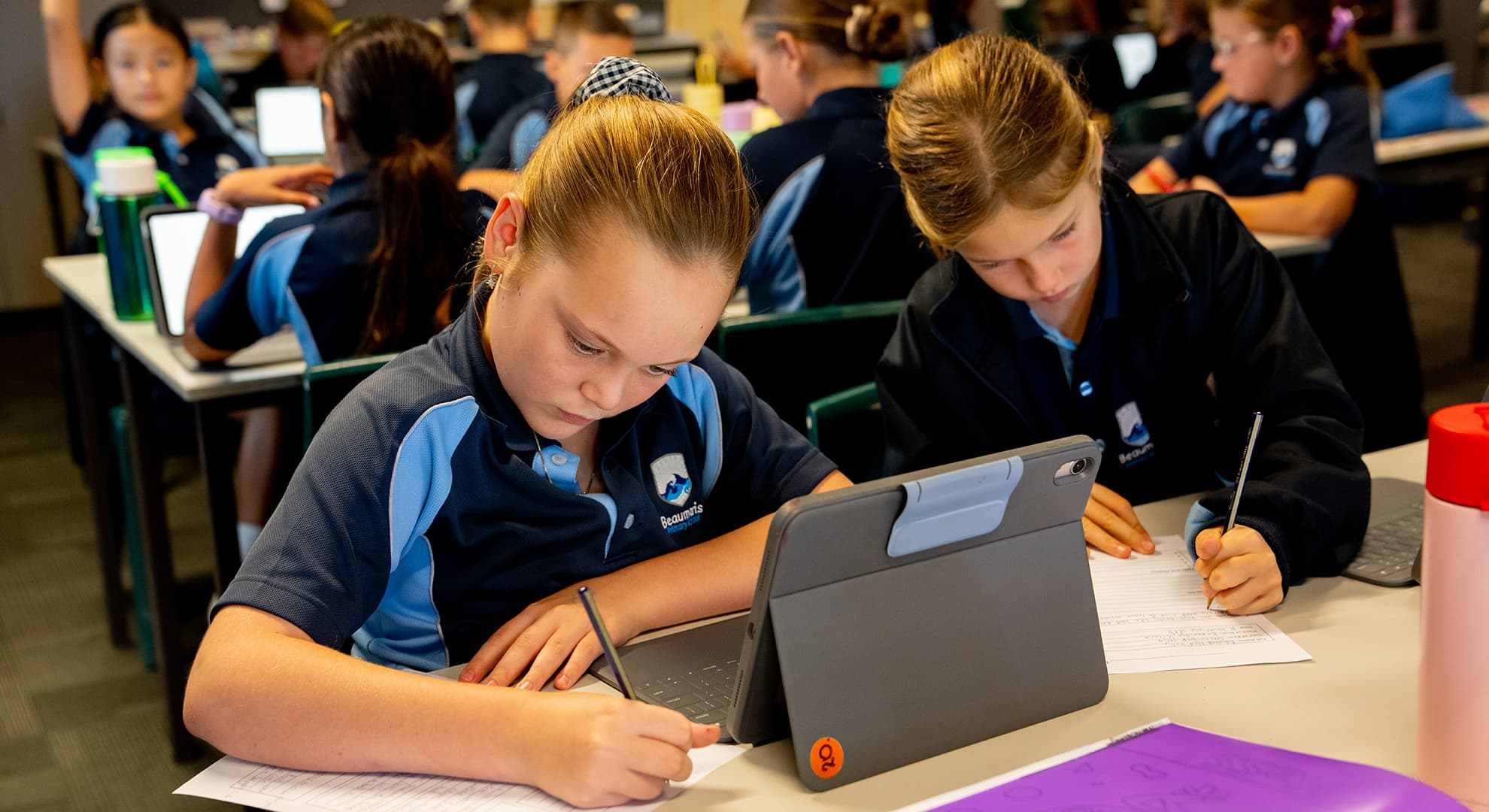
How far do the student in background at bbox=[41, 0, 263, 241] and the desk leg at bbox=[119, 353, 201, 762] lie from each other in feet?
4.61

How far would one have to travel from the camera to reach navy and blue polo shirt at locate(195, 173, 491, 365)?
1954 millimetres

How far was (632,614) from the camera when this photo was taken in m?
1.09

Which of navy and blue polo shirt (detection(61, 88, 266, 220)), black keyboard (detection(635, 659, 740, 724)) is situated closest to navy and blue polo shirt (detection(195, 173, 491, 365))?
black keyboard (detection(635, 659, 740, 724))

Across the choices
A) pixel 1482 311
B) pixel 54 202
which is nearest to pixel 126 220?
pixel 54 202

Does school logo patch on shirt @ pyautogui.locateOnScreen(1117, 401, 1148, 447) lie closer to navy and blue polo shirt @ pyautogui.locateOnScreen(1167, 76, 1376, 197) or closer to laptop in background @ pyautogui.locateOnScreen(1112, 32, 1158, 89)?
navy and blue polo shirt @ pyautogui.locateOnScreen(1167, 76, 1376, 197)

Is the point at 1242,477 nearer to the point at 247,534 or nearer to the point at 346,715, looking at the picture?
the point at 346,715

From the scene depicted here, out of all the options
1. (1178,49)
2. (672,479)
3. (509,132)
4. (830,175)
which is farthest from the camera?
(1178,49)

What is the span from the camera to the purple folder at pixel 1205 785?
0.80m

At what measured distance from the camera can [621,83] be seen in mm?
1128

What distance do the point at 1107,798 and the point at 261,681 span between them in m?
0.57

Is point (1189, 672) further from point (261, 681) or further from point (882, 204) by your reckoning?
point (882, 204)

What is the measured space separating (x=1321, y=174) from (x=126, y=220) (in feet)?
7.49

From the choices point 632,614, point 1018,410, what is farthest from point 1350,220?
point 632,614

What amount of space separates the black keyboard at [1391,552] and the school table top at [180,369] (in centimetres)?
149
